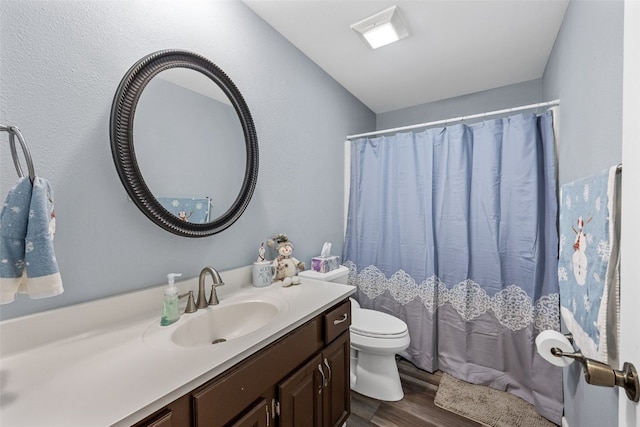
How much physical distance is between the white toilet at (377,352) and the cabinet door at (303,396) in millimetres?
603

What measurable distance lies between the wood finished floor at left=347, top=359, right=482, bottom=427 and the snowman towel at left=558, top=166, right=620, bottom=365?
979mm

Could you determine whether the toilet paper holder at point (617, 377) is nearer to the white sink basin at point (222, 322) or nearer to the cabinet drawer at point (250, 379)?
the cabinet drawer at point (250, 379)

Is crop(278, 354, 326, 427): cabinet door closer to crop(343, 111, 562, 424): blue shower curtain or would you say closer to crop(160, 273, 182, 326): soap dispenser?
crop(160, 273, 182, 326): soap dispenser

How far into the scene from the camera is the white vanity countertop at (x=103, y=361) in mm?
536

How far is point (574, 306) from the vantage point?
3.10 ft

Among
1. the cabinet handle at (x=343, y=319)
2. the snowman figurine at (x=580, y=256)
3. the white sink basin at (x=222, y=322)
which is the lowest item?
the cabinet handle at (x=343, y=319)

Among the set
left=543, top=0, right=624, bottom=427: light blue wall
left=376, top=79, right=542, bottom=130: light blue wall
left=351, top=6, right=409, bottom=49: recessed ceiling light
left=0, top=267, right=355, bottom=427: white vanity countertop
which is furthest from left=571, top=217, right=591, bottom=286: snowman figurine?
left=376, top=79, right=542, bottom=130: light blue wall

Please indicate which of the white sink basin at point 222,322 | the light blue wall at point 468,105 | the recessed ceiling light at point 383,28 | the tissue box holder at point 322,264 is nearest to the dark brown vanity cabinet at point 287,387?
the white sink basin at point 222,322

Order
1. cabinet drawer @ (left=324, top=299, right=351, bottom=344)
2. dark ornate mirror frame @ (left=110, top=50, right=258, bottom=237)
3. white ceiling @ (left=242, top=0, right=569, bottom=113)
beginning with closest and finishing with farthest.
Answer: dark ornate mirror frame @ (left=110, top=50, right=258, bottom=237)
cabinet drawer @ (left=324, top=299, right=351, bottom=344)
white ceiling @ (left=242, top=0, right=569, bottom=113)

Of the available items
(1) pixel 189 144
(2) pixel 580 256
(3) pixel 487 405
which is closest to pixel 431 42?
(2) pixel 580 256

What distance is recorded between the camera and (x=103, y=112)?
3.09ft

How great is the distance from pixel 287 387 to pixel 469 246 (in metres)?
1.59

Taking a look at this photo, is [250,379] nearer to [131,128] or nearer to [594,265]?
[131,128]

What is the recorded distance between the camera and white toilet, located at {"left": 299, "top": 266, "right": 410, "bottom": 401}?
1652 millimetres
